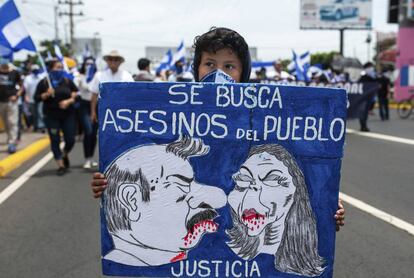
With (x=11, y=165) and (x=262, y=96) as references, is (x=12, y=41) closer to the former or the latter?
(x=11, y=165)

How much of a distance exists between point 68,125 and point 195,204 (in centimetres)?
772

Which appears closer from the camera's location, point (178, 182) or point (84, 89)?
point (178, 182)

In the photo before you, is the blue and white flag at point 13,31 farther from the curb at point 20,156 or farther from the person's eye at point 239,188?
the person's eye at point 239,188

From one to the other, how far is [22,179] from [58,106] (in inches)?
49.5

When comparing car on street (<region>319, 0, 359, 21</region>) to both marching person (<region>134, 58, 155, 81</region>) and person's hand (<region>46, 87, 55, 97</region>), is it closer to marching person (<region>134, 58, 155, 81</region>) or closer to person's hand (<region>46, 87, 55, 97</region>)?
marching person (<region>134, 58, 155, 81</region>)

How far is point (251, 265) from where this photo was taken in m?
2.44

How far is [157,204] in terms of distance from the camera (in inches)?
95.4

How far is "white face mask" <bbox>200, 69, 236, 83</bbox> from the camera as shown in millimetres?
2594

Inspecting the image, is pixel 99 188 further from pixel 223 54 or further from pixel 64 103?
pixel 64 103

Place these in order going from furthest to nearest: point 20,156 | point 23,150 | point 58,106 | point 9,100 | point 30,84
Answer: point 30,84 → point 23,150 → point 9,100 → point 20,156 → point 58,106

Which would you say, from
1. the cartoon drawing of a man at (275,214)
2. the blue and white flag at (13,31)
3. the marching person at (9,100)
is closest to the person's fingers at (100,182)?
the cartoon drawing of a man at (275,214)

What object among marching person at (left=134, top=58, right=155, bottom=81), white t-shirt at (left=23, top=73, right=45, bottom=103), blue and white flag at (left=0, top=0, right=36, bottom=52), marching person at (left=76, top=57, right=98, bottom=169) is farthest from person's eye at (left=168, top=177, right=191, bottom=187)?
white t-shirt at (left=23, top=73, right=45, bottom=103)

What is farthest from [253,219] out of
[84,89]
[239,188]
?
[84,89]

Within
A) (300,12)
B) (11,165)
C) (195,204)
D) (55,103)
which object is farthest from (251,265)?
(300,12)
